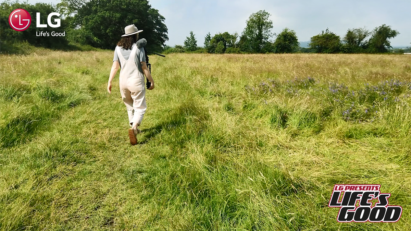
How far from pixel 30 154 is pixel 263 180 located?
336 centimetres

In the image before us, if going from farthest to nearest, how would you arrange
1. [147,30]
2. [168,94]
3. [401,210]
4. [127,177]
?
[147,30] → [168,94] → [127,177] → [401,210]

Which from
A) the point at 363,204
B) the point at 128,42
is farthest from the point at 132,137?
the point at 363,204

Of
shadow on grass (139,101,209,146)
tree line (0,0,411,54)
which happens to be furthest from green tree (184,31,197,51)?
shadow on grass (139,101,209,146)

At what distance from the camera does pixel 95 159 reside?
8.98 feet

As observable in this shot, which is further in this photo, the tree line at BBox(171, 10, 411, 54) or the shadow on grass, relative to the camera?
the tree line at BBox(171, 10, 411, 54)

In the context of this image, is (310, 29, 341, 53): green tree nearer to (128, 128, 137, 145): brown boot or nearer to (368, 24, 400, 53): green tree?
(368, 24, 400, 53): green tree

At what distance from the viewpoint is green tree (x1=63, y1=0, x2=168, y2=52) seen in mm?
35500

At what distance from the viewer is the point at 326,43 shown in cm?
5662

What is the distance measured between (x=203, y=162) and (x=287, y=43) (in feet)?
223

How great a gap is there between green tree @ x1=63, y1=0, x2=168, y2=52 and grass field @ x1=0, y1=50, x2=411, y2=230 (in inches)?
1518

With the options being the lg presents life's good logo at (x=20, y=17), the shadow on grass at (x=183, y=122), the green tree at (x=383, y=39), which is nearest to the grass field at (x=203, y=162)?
the shadow on grass at (x=183, y=122)

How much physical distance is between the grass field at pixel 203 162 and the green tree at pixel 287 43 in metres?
62.8

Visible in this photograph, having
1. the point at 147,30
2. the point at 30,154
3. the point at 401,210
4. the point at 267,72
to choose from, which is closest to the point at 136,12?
the point at 147,30

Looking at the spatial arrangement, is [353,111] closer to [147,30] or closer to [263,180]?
[263,180]
